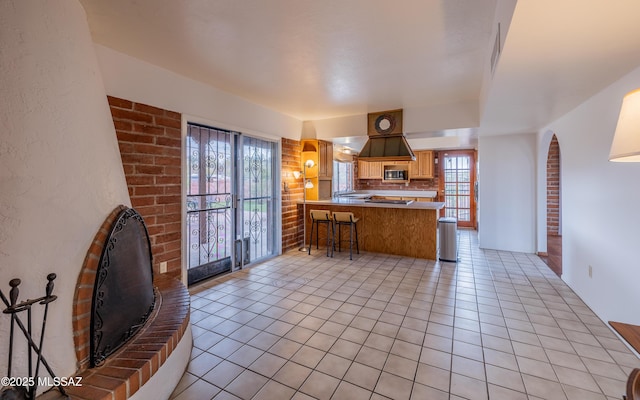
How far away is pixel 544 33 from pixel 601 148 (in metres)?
1.65

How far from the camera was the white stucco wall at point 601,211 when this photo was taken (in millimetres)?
2125

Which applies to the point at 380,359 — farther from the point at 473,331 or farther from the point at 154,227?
the point at 154,227

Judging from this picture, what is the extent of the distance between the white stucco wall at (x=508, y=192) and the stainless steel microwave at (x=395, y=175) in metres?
3.11

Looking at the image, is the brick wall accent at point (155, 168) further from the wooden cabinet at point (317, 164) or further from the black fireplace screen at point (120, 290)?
the wooden cabinet at point (317, 164)

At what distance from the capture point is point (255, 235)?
14.7 ft

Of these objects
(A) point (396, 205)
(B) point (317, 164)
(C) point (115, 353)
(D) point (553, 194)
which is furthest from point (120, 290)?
(D) point (553, 194)

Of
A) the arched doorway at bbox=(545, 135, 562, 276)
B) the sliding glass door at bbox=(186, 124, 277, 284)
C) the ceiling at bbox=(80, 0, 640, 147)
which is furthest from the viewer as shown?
the arched doorway at bbox=(545, 135, 562, 276)

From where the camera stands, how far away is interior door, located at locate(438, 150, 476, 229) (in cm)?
757

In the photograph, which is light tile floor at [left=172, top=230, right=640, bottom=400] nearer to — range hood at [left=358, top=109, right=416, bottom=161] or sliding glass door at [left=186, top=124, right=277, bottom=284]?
sliding glass door at [left=186, top=124, right=277, bottom=284]

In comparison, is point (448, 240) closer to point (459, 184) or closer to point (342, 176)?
point (459, 184)

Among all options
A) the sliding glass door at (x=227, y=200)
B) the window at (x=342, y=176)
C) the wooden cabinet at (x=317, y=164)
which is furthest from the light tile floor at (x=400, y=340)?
the window at (x=342, y=176)

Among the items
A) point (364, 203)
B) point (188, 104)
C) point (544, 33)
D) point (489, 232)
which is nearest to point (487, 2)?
point (544, 33)

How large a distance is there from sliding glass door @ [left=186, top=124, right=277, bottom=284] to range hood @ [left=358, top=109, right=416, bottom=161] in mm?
1748

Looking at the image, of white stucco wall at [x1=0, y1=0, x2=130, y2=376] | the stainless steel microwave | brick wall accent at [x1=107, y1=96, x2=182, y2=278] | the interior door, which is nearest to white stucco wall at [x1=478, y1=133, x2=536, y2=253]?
the interior door
